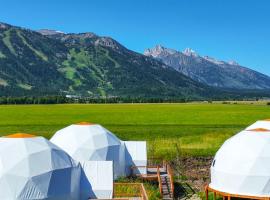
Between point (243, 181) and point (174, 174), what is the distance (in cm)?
1959

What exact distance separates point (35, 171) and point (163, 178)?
62.3ft

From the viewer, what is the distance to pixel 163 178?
43.6m

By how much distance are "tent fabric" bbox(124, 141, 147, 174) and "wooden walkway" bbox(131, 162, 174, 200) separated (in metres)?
1.00

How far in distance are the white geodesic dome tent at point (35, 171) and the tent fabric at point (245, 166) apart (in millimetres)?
9658

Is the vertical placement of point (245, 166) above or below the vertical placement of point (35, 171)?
below

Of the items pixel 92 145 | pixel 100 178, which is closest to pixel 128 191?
pixel 100 178

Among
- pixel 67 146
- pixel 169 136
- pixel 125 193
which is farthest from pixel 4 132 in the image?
pixel 125 193

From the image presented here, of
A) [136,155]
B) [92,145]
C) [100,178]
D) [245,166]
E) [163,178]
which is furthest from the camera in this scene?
[136,155]

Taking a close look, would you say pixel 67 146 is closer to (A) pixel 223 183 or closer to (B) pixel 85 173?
(B) pixel 85 173

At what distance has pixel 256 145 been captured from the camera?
31.0 meters

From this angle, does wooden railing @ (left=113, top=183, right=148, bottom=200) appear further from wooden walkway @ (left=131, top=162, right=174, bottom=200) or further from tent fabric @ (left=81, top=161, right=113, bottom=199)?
wooden walkway @ (left=131, top=162, right=174, bottom=200)

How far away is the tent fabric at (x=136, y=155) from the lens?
1774 inches

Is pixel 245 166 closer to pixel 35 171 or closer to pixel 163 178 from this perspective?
pixel 35 171

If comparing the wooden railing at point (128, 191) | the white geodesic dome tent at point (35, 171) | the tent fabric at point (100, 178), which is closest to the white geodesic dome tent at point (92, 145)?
the wooden railing at point (128, 191)
